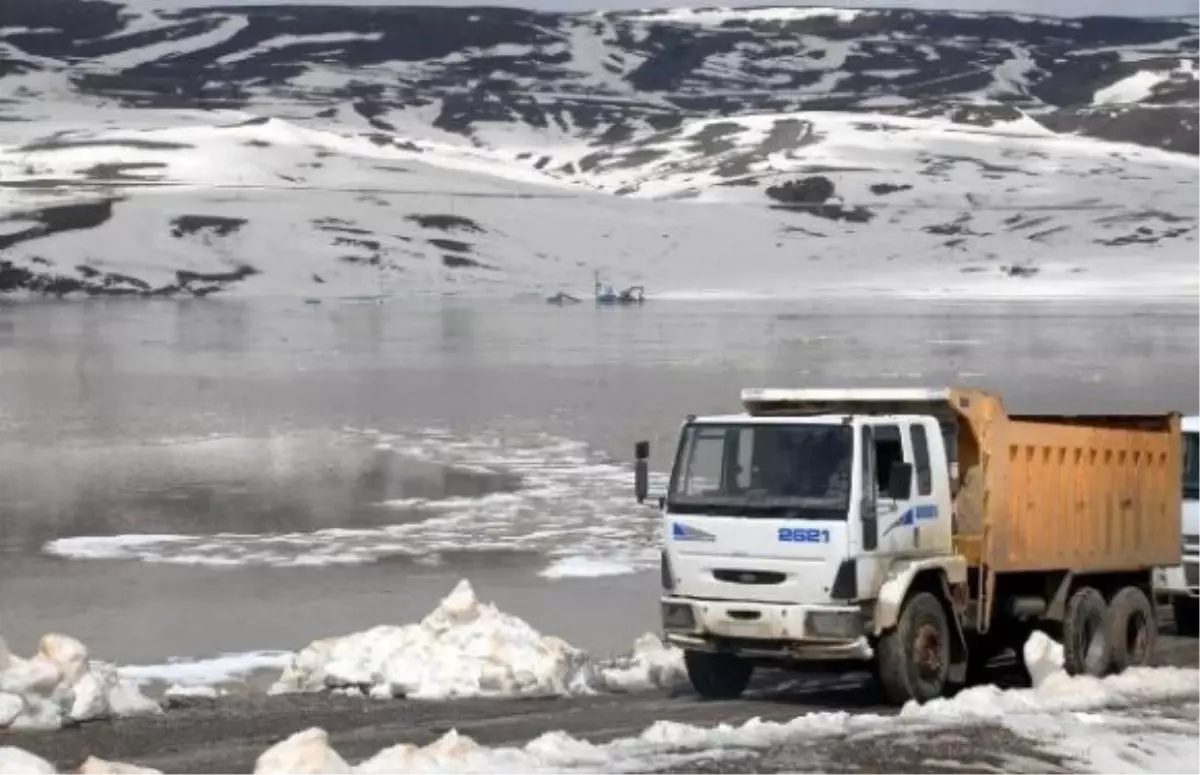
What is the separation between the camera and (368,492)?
29.2 meters

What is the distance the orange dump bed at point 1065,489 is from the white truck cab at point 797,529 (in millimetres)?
382

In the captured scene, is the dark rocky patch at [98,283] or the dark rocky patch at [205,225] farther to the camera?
the dark rocky patch at [205,225]

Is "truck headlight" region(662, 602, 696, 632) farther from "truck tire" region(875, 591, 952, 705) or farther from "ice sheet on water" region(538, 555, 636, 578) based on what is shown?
"ice sheet on water" region(538, 555, 636, 578)

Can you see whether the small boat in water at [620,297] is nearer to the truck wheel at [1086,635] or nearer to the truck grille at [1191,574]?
the truck grille at [1191,574]

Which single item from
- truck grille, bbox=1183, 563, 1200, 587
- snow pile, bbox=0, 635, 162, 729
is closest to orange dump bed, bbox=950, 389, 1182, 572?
truck grille, bbox=1183, 563, 1200, 587

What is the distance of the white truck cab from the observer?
12.4 metres

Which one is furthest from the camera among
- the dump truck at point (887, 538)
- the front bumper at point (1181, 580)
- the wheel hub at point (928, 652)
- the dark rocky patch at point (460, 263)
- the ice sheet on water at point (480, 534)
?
the dark rocky patch at point (460, 263)

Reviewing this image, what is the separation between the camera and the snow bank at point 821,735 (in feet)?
31.9

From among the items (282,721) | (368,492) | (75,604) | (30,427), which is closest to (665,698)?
(282,721)

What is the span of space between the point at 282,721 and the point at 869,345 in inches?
2226

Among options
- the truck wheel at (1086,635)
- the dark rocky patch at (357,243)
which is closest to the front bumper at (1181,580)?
the truck wheel at (1086,635)

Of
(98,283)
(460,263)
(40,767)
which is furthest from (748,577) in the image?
(460,263)

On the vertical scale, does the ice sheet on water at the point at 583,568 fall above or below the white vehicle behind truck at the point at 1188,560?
below

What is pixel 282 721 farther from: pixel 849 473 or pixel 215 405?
pixel 215 405
